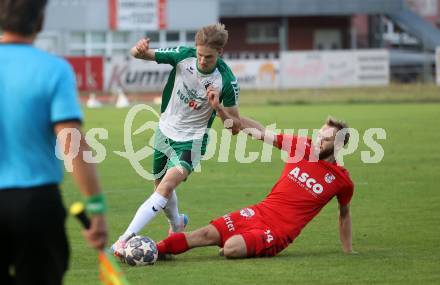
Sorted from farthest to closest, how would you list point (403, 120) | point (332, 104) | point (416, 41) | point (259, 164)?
point (416, 41) < point (332, 104) < point (403, 120) < point (259, 164)

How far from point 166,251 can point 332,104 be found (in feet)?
94.0

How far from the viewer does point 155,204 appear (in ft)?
32.2

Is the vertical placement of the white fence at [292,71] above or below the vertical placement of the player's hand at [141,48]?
below

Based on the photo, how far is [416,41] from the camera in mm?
64938

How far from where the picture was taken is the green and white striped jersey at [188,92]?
10430 millimetres

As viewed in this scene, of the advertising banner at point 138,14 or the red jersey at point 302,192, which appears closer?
the red jersey at point 302,192

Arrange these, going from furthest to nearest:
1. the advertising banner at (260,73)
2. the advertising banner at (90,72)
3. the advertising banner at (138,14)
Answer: the advertising banner at (138,14)
the advertising banner at (90,72)
the advertising banner at (260,73)

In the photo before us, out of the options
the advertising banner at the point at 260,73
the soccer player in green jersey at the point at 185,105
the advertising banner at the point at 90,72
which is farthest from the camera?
the advertising banner at the point at 90,72

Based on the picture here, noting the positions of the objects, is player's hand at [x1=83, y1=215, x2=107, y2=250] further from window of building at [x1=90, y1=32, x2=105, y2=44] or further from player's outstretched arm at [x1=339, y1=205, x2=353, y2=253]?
window of building at [x1=90, y1=32, x2=105, y2=44]

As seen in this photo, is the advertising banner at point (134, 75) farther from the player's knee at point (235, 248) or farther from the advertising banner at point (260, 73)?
the player's knee at point (235, 248)

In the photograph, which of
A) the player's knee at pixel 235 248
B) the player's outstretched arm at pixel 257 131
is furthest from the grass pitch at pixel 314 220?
the player's outstretched arm at pixel 257 131

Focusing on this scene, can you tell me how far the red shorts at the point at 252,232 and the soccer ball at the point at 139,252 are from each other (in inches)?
27.7

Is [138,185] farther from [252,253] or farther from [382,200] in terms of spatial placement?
[252,253]

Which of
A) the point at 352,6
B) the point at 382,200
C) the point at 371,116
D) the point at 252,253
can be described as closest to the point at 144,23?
the point at 352,6
